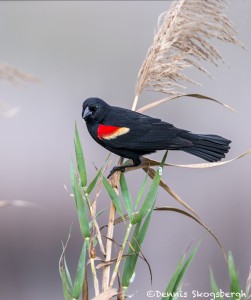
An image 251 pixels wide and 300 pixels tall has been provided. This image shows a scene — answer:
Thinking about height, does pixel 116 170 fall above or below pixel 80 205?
above

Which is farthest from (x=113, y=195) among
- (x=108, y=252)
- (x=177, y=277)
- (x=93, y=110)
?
(x=93, y=110)

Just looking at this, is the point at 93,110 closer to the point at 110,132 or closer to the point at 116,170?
the point at 110,132

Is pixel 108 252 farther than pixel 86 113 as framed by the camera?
No

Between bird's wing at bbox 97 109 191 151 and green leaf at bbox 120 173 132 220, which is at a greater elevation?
bird's wing at bbox 97 109 191 151

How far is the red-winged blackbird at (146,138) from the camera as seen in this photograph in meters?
2.48

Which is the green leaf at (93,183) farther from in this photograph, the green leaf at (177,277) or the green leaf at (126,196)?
the green leaf at (177,277)

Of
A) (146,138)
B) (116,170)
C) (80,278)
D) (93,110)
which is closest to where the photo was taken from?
(80,278)

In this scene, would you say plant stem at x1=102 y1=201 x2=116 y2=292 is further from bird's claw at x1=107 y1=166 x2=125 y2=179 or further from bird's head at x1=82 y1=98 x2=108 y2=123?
bird's head at x1=82 y1=98 x2=108 y2=123

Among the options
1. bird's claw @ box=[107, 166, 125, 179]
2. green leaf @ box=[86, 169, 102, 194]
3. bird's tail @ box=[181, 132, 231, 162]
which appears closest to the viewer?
green leaf @ box=[86, 169, 102, 194]

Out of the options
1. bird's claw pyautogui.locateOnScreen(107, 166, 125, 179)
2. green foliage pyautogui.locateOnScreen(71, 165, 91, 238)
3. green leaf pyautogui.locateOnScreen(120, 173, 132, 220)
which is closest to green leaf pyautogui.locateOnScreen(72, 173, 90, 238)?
green foliage pyautogui.locateOnScreen(71, 165, 91, 238)

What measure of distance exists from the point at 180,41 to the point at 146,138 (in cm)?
35

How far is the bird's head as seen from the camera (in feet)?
8.54

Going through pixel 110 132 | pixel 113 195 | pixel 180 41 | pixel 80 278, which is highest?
pixel 180 41

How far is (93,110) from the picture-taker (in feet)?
8.61
